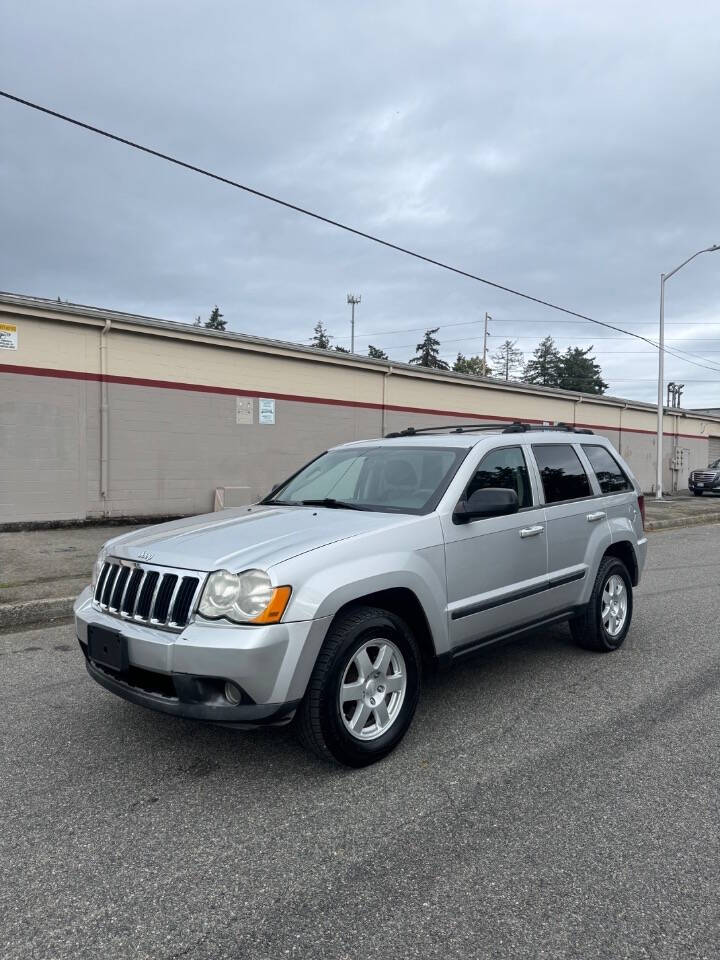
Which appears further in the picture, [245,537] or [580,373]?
[580,373]

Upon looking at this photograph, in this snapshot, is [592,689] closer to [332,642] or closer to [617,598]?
[617,598]

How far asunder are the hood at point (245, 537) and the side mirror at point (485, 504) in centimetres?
39

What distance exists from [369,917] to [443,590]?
5.91ft

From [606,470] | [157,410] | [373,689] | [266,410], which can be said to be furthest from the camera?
[266,410]

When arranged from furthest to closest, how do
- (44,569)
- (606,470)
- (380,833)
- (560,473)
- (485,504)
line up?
(44,569), (606,470), (560,473), (485,504), (380,833)

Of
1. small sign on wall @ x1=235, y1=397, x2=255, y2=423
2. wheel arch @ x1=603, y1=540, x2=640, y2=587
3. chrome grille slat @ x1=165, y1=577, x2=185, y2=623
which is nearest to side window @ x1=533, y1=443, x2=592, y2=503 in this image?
wheel arch @ x1=603, y1=540, x2=640, y2=587

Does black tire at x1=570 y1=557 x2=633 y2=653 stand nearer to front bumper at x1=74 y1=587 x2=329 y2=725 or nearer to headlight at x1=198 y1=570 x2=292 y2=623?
front bumper at x1=74 y1=587 x2=329 y2=725

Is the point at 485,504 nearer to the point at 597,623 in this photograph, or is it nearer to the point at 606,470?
the point at 597,623

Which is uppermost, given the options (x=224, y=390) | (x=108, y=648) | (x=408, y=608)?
(x=224, y=390)

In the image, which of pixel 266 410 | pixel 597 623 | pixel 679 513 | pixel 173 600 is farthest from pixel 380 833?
pixel 679 513

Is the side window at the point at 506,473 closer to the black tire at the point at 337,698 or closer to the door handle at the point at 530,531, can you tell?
the door handle at the point at 530,531

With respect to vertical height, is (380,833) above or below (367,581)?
below

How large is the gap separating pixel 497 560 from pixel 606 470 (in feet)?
6.79

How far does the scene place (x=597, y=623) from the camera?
5414mm
